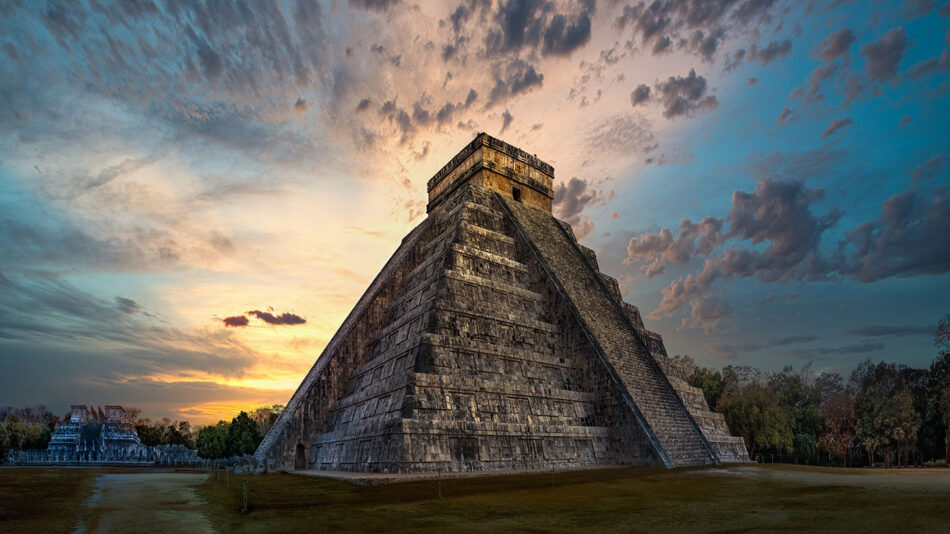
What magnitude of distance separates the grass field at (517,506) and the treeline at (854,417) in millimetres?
25343

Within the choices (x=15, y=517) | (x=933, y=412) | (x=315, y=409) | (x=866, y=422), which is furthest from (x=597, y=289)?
(x=933, y=412)

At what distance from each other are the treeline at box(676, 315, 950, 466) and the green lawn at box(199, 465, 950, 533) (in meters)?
25.3

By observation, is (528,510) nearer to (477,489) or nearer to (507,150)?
(477,489)

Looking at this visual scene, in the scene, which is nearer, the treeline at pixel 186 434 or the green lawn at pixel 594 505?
the green lawn at pixel 594 505

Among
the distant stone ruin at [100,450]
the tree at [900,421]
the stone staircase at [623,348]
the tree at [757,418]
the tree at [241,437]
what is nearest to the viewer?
the stone staircase at [623,348]

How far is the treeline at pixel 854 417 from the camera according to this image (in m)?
37.2

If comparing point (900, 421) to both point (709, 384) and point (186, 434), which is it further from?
point (186, 434)

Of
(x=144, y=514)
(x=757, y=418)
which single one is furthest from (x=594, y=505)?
(x=757, y=418)

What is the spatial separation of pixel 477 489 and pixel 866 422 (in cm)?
4034

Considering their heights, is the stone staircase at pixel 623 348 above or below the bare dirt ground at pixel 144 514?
above

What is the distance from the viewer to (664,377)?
70.8 feet

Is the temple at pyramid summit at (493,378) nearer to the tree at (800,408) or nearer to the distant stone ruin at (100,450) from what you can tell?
the tree at (800,408)

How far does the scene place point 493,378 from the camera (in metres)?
18.1

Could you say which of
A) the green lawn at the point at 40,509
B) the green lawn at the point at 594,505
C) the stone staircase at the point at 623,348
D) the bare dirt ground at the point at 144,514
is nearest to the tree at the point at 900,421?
the stone staircase at the point at 623,348
